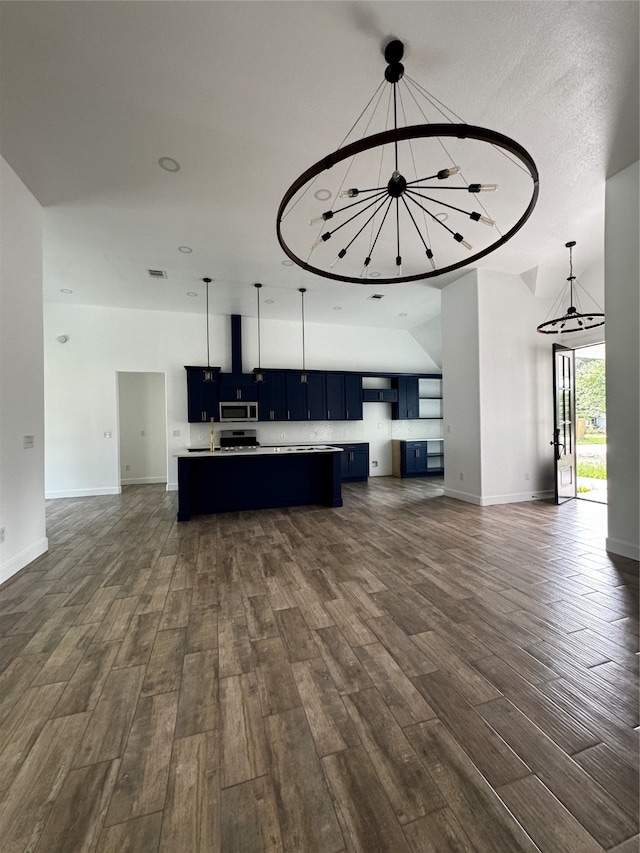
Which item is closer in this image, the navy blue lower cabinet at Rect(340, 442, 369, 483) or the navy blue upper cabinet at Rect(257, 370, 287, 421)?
the navy blue upper cabinet at Rect(257, 370, 287, 421)

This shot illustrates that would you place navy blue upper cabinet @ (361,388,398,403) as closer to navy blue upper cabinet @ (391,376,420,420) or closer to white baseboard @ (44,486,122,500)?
navy blue upper cabinet @ (391,376,420,420)

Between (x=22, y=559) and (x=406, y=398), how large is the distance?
7479 mm

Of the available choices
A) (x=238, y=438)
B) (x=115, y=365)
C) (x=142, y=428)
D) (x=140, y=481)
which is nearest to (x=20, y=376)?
(x=115, y=365)

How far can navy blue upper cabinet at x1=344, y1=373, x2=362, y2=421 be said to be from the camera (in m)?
7.91

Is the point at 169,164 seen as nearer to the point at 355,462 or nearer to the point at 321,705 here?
the point at 321,705

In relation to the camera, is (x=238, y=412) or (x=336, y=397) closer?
(x=238, y=412)

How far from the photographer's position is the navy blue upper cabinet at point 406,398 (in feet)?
27.3

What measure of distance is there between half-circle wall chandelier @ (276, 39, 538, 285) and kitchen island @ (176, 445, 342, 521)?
3.00 metres

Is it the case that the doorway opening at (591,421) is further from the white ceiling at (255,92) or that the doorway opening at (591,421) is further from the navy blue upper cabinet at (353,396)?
the white ceiling at (255,92)

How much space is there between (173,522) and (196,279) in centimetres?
383

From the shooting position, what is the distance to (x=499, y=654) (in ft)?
6.34

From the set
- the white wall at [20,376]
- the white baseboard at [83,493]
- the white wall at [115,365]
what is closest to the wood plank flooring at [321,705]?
the white wall at [20,376]

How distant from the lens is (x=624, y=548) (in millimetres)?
3336

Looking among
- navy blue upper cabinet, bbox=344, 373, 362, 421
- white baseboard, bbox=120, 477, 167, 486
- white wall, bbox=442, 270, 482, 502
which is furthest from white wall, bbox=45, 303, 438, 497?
white wall, bbox=442, 270, 482, 502
